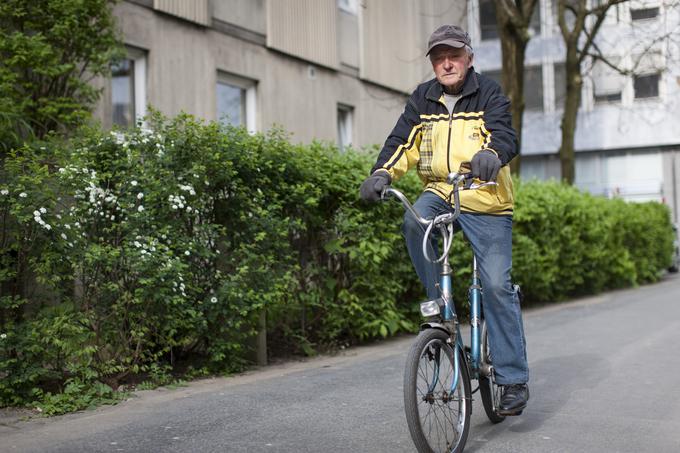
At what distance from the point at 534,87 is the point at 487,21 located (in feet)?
12.2

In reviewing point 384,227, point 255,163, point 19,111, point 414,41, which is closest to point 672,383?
point 384,227

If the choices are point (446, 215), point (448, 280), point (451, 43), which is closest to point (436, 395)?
point (448, 280)

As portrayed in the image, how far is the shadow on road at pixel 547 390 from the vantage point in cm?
512

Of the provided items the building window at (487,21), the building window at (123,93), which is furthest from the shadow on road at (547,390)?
the building window at (487,21)

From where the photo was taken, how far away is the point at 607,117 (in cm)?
3775

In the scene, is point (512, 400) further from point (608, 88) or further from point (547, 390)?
point (608, 88)

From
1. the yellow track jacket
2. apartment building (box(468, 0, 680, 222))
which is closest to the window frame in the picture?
the yellow track jacket

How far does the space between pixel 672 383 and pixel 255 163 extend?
3.69m

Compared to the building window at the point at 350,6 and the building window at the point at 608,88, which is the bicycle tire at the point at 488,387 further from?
the building window at the point at 608,88

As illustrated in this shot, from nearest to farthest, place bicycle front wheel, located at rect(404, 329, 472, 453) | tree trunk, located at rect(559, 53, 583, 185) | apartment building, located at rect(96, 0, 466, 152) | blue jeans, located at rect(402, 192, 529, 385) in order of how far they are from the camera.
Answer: bicycle front wheel, located at rect(404, 329, 472, 453) < blue jeans, located at rect(402, 192, 529, 385) < apartment building, located at rect(96, 0, 466, 152) < tree trunk, located at rect(559, 53, 583, 185)

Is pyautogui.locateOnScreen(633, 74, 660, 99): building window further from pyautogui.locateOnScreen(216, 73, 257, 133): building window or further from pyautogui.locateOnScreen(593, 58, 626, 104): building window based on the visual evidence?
pyautogui.locateOnScreen(216, 73, 257, 133): building window

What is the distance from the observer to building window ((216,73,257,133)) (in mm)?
14414

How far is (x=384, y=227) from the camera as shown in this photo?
29.1 ft

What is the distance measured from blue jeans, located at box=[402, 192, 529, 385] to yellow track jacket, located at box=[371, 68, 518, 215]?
0.27ft
